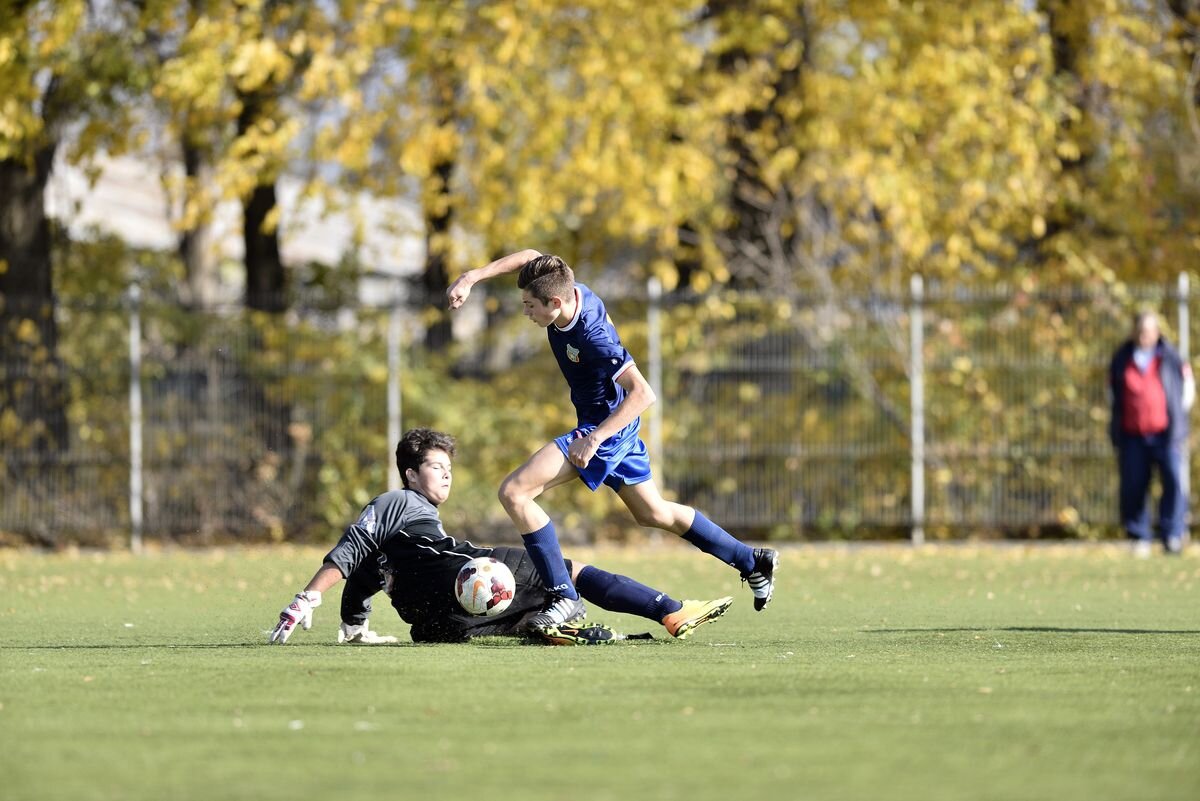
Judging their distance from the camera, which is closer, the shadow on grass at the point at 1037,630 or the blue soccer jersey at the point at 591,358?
the blue soccer jersey at the point at 591,358

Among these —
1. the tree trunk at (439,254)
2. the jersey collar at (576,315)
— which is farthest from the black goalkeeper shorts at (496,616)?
the tree trunk at (439,254)

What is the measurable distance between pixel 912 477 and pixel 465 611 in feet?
33.5

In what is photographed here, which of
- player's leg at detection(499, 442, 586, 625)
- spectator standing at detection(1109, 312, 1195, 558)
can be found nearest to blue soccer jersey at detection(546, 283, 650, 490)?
player's leg at detection(499, 442, 586, 625)

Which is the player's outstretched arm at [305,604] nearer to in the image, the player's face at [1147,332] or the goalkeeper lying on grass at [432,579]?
the goalkeeper lying on grass at [432,579]

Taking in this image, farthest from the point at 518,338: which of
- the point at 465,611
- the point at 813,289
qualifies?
the point at 465,611

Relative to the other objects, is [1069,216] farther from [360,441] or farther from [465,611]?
[465,611]

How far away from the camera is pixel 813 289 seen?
20.6 meters

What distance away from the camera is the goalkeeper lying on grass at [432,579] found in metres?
8.65

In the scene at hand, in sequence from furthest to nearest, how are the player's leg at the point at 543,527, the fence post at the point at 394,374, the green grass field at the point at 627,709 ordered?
the fence post at the point at 394,374, the player's leg at the point at 543,527, the green grass field at the point at 627,709

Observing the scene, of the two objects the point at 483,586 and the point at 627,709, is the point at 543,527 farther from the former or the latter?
the point at 627,709

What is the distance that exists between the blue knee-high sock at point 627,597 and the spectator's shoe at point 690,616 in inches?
1.3

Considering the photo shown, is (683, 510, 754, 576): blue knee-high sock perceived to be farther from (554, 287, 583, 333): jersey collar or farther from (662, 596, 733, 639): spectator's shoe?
(554, 287, 583, 333): jersey collar

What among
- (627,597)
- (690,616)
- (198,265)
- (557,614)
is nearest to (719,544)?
(690,616)

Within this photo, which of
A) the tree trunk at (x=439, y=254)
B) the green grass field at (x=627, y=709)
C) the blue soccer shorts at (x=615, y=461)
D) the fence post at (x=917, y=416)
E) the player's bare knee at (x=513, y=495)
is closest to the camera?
the green grass field at (x=627, y=709)
